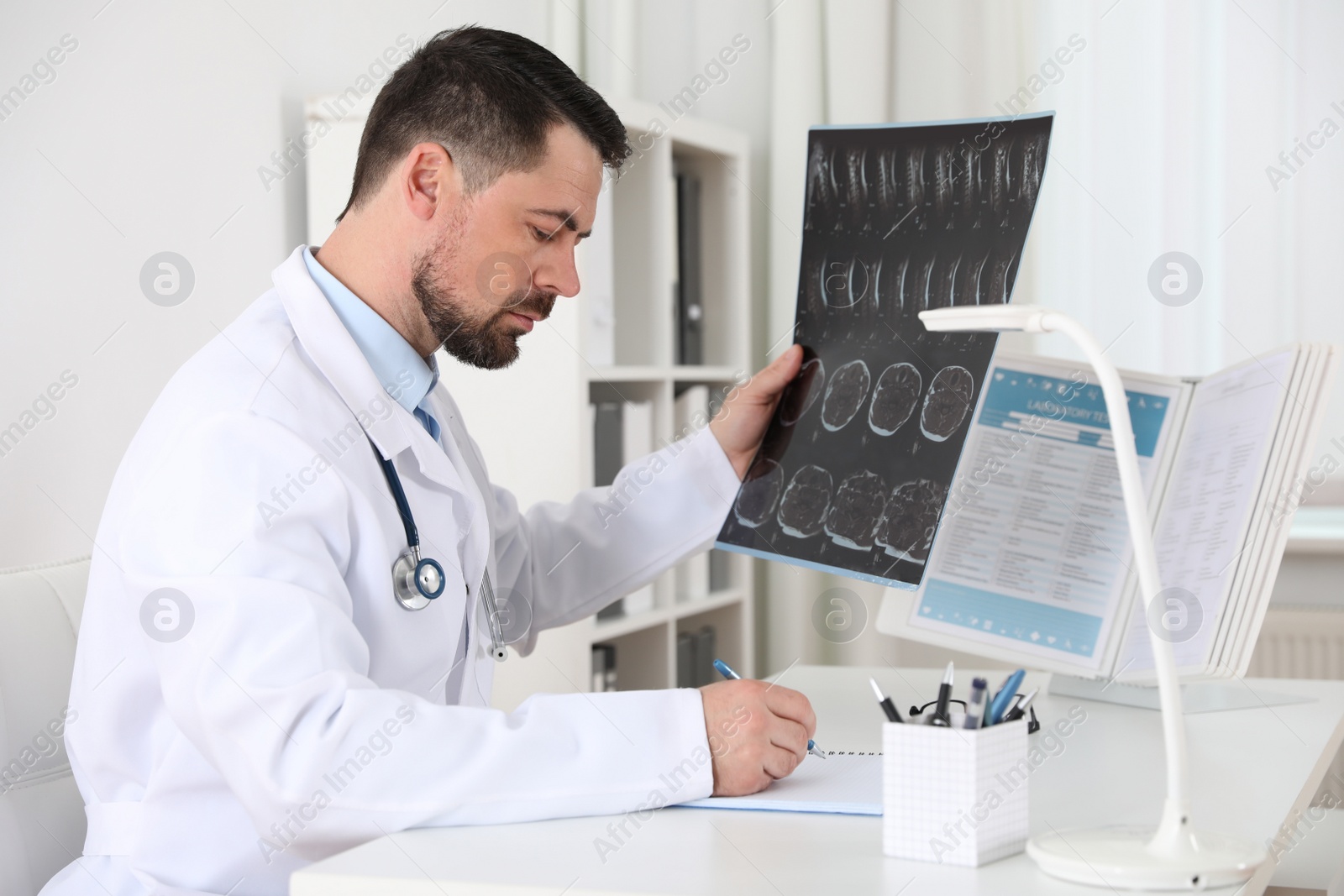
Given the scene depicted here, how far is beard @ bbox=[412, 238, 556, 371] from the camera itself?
50.5 inches

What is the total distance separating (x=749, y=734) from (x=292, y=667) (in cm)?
36

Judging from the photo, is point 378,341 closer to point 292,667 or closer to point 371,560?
point 371,560

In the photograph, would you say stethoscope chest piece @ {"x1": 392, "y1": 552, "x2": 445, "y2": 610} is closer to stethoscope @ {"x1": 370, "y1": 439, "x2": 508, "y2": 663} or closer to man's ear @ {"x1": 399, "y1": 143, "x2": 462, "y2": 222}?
stethoscope @ {"x1": 370, "y1": 439, "x2": 508, "y2": 663}

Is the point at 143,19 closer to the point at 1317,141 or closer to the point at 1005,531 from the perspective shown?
the point at 1005,531

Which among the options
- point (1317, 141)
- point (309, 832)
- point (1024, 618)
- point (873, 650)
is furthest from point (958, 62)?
point (309, 832)

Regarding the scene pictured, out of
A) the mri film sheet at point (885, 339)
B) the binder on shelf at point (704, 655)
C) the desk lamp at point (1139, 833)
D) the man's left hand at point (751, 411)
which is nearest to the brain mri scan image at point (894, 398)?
the mri film sheet at point (885, 339)

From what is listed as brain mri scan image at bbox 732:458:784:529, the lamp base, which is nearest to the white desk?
the lamp base

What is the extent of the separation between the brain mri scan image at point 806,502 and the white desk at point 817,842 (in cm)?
24

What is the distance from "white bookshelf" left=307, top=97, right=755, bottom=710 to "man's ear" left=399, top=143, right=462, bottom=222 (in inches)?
35.5

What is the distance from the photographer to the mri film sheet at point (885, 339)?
48.4 inches

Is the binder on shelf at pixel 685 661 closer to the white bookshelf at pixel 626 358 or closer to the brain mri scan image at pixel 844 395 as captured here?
the white bookshelf at pixel 626 358

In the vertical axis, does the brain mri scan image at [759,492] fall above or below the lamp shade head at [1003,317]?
below

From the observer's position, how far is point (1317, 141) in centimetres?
254

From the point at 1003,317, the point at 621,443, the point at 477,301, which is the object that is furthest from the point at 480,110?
the point at 621,443
